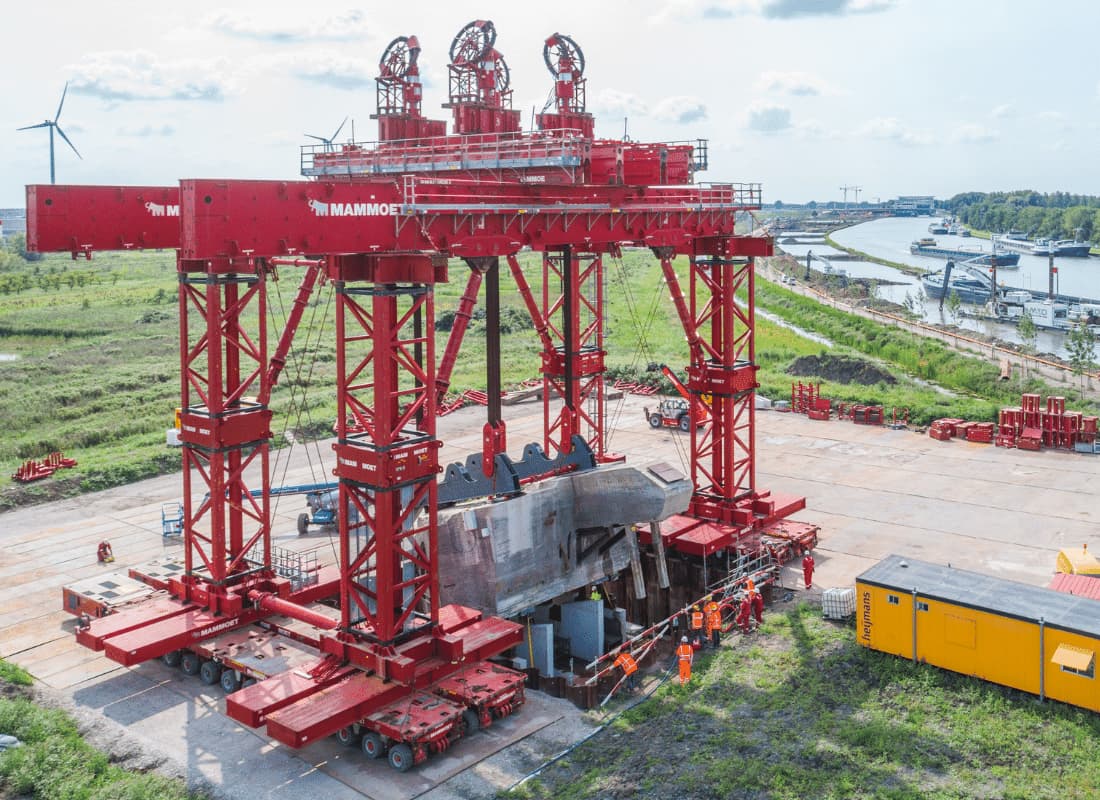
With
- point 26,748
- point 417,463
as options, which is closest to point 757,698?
point 417,463

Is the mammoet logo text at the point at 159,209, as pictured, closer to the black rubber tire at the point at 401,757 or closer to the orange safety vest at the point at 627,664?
the black rubber tire at the point at 401,757

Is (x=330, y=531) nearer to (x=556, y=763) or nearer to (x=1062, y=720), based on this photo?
(x=556, y=763)

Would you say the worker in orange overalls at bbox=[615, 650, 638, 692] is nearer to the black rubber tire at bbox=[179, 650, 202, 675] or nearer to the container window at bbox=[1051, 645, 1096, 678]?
the container window at bbox=[1051, 645, 1096, 678]

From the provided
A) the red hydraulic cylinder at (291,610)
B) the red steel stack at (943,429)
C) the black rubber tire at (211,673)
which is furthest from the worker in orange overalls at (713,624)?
the red steel stack at (943,429)

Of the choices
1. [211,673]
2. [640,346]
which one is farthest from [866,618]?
[640,346]

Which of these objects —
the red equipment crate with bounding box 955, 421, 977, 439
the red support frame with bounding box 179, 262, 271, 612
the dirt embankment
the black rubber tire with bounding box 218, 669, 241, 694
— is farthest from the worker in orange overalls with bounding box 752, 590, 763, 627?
the dirt embankment

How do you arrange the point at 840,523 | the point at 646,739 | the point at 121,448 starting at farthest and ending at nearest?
1. the point at 121,448
2. the point at 840,523
3. the point at 646,739

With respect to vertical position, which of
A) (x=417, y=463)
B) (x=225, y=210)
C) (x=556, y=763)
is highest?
(x=225, y=210)
